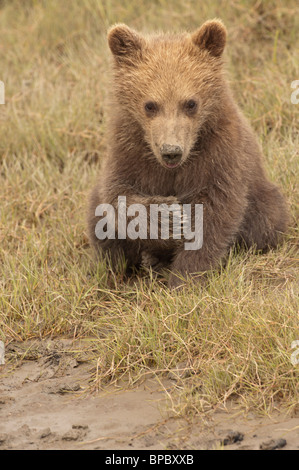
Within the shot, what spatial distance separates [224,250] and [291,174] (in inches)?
54.1

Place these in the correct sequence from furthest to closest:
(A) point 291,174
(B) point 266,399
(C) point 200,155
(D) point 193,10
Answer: (D) point 193,10 → (A) point 291,174 → (C) point 200,155 → (B) point 266,399

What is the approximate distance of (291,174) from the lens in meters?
6.38

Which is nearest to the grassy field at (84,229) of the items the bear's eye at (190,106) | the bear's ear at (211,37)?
the bear's ear at (211,37)

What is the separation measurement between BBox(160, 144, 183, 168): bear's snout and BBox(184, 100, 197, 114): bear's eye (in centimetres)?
34

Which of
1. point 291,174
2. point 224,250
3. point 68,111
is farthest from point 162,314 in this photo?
point 68,111

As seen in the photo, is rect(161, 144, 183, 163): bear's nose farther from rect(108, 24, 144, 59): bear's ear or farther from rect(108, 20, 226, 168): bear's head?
rect(108, 24, 144, 59): bear's ear

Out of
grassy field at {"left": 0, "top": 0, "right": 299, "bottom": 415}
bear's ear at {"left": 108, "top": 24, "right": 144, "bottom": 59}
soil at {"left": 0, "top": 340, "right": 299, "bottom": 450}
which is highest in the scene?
bear's ear at {"left": 108, "top": 24, "right": 144, "bottom": 59}

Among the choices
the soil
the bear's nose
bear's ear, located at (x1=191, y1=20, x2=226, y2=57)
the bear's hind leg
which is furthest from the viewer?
the bear's hind leg

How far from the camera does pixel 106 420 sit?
3979mm

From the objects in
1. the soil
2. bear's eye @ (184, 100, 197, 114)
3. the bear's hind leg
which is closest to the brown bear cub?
bear's eye @ (184, 100, 197, 114)

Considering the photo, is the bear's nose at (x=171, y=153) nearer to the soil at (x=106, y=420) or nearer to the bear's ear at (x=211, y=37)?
the bear's ear at (x=211, y=37)

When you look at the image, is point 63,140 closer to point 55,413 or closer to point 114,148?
point 114,148

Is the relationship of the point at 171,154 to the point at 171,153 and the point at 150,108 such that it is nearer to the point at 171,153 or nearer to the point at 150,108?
the point at 171,153

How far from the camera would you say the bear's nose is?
15.7 feet
